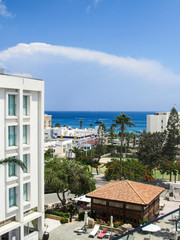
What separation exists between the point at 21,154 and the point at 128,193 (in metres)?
11.0

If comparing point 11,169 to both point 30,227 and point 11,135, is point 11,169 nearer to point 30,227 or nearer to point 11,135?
point 11,135

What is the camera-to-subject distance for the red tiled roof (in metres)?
23.7

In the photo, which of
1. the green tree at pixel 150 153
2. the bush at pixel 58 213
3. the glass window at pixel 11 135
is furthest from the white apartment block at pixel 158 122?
the glass window at pixel 11 135

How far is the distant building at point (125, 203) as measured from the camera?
76.1 ft

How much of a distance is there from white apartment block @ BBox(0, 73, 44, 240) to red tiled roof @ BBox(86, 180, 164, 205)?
6941mm

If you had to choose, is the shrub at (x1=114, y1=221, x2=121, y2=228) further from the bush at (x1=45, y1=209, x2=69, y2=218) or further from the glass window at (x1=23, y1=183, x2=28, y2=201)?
the glass window at (x1=23, y1=183, x2=28, y2=201)

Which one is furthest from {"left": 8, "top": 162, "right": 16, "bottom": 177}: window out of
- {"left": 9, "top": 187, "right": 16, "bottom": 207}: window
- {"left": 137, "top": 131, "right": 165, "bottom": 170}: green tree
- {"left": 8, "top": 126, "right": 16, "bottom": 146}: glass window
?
{"left": 137, "top": 131, "right": 165, "bottom": 170}: green tree

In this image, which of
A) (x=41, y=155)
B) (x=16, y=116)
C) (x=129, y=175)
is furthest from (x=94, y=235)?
(x=129, y=175)

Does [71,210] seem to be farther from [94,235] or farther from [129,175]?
[129,175]

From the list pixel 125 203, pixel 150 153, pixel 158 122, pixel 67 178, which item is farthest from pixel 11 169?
pixel 158 122

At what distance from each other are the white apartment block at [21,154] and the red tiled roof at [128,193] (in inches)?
273

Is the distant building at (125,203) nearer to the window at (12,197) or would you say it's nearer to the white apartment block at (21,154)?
the white apartment block at (21,154)

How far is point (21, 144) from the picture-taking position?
18.0 meters

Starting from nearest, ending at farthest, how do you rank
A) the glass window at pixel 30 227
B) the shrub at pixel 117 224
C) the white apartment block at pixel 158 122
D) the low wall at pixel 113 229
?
the glass window at pixel 30 227, the low wall at pixel 113 229, the shrub at pixel 117 224, the white apartment block at pixel 158 122
